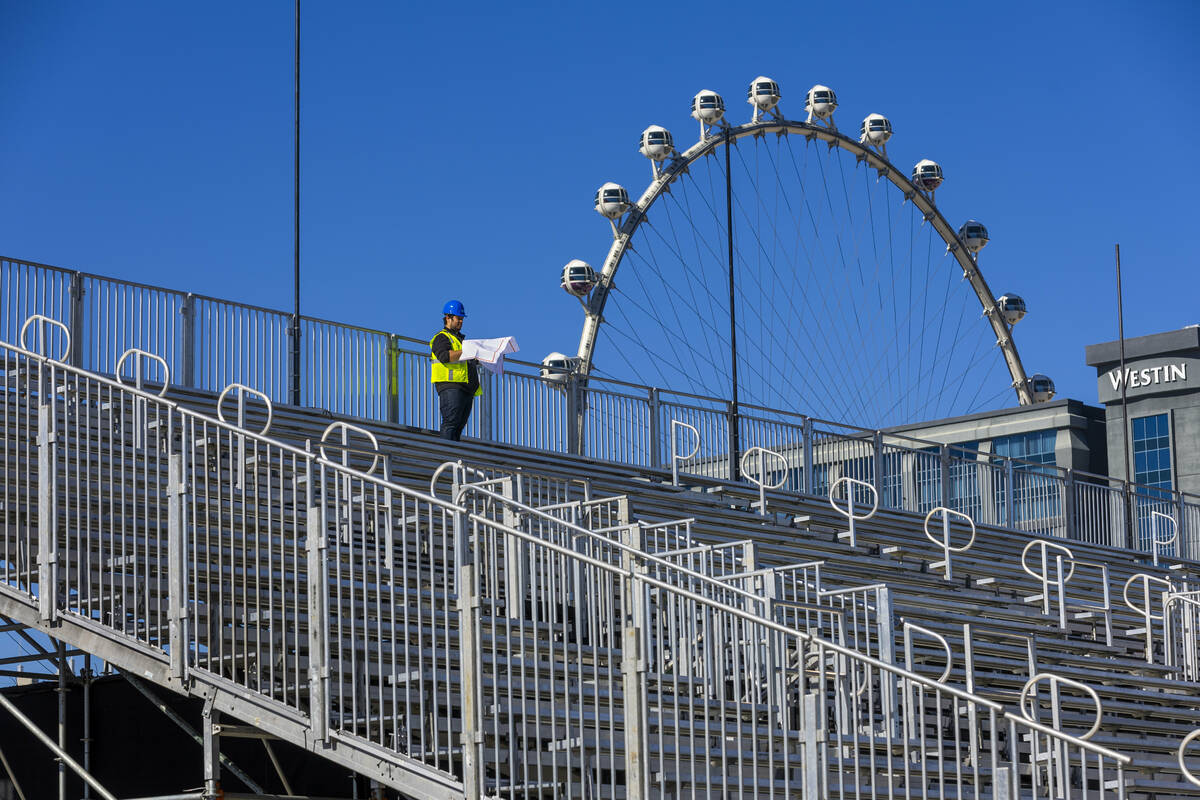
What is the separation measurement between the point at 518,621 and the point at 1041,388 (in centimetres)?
4038

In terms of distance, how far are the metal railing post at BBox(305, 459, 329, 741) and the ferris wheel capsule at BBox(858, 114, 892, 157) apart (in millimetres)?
37215

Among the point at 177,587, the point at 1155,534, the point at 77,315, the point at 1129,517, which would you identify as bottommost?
the point at 177,587

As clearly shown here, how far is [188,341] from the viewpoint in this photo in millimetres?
22266

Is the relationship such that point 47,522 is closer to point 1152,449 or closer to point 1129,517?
point 1129,517

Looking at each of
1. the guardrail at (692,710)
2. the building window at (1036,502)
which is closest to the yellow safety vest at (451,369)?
the guardrail at (692,710)

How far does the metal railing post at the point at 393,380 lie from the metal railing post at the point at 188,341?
3198 mm

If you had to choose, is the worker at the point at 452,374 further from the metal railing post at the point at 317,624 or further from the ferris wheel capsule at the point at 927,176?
the ferris wheel capsule at the point at 927,176

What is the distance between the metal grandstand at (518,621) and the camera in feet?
33.6

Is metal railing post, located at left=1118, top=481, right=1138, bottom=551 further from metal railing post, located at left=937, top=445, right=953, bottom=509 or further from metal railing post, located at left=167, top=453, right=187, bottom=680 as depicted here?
metal railing post, located at left=167, top=453, right=187, bottom=680

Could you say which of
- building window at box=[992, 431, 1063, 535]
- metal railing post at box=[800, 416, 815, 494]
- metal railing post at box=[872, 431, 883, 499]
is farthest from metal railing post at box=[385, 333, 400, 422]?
building window at box=[992, 431, 1063, 535]

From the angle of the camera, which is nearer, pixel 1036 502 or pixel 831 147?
pixel 1036 502

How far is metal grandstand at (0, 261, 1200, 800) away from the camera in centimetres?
Answer: 1024

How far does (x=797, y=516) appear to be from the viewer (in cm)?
2384

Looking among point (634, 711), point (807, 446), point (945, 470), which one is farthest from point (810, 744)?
point (945, 470)
